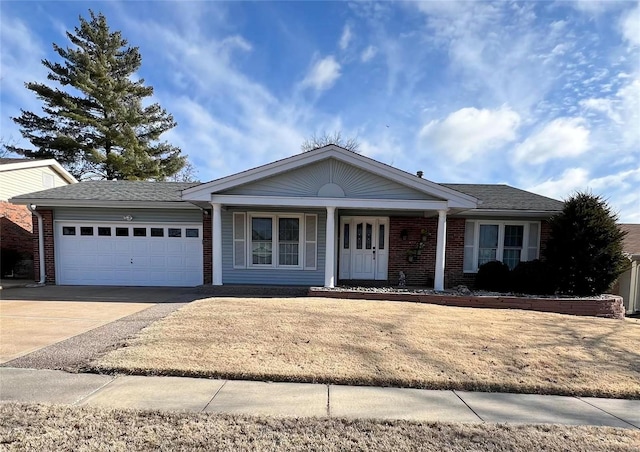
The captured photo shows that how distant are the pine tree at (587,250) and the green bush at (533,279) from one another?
0.67 feet

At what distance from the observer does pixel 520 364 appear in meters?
4.51

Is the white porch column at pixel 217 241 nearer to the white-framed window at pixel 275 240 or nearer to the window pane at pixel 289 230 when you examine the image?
the white-framed window at pixel 275 240

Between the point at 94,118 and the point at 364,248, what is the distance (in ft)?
74.4

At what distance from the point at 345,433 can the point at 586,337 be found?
214 inches

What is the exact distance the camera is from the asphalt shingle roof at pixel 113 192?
35.0 feet

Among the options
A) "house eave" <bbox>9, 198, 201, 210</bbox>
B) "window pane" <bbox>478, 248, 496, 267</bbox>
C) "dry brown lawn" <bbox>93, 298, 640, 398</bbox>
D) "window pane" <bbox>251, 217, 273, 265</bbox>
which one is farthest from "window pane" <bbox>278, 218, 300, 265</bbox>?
"window pane" <bbox>478, 248, 496, 267</bbox>

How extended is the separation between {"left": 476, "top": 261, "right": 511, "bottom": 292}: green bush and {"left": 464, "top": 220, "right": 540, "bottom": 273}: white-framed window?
90 cm

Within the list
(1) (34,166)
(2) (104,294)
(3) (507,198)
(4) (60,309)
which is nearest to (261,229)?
(2) (104,294)

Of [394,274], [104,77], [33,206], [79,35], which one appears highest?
[79,35]

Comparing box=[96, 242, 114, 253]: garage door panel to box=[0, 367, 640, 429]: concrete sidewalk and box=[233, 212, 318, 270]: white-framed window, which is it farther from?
box=[0, 367, 640, 429]: concrete sidewalk

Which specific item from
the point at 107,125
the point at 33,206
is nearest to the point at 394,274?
the point at 33,206

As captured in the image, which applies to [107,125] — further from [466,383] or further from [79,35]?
[466,383]

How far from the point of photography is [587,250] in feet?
29.1

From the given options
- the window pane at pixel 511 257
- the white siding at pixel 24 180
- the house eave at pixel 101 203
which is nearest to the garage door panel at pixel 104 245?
the house eave at pixel 101 203
